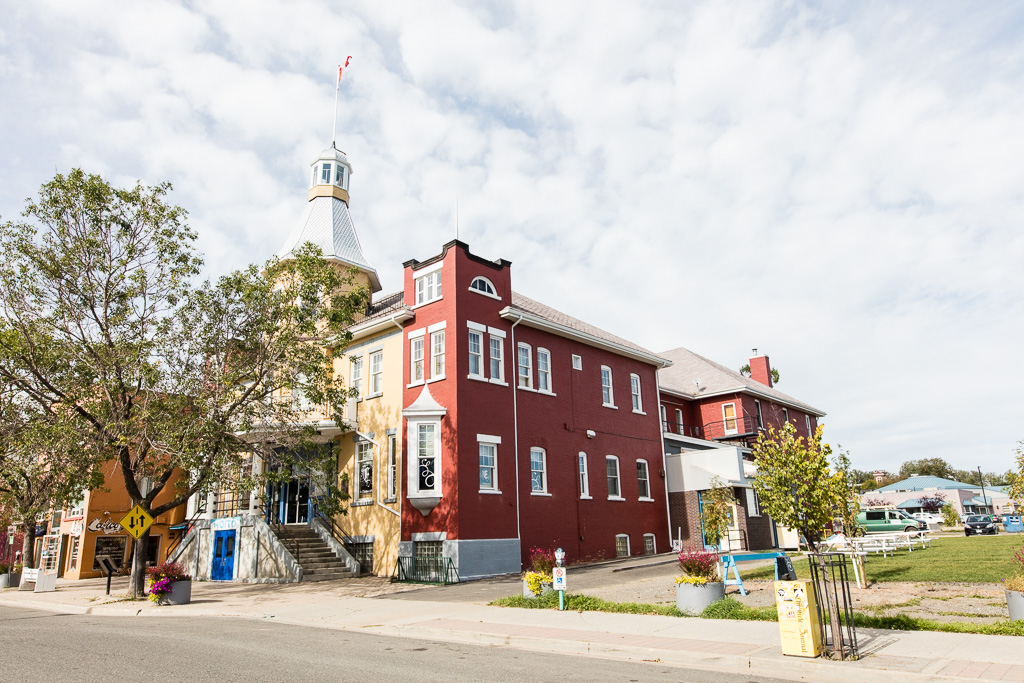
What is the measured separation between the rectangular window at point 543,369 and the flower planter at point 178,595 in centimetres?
1350

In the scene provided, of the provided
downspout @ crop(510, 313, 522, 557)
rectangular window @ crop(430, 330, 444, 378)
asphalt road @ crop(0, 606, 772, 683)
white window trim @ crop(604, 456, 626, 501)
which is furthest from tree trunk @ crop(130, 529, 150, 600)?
white window trim @ crop(604, 456, 626, 501)

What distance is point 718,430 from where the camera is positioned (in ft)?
127

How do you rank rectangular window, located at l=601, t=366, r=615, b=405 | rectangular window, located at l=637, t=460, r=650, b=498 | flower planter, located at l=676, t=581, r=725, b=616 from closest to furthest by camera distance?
flower planter, located at l=676, t=581, r=725, b=616
rectangular window, located at l=601, t=366, r=615, b=405
rectangular window, located at l=637, t=460, r=650, b=498

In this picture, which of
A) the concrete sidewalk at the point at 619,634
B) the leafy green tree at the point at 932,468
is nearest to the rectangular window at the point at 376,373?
the concrete sidewalk at the point at 619,634

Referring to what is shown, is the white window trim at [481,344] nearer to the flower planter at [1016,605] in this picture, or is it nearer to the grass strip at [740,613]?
the grass strip at [740,613]

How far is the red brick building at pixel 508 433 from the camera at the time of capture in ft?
74.0

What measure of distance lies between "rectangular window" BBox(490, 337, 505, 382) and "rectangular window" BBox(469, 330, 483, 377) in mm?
640

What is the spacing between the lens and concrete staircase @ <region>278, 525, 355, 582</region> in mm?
23109

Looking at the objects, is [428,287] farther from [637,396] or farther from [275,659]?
[275,659]

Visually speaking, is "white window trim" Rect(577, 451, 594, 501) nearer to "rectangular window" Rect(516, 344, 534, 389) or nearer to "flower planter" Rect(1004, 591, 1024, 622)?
"rectangular window" Rect(516, 344, 534, 389)

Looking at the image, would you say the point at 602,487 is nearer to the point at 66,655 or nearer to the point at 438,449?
the point at 438,449

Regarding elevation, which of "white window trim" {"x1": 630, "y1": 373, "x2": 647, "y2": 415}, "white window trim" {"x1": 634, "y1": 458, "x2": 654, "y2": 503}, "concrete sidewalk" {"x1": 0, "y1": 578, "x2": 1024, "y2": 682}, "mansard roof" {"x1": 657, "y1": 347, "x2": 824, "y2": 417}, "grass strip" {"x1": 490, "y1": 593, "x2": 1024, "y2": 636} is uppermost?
"mansard roof" {"x1": 657, "y1": 347, "x2": 824, "y2": 417}

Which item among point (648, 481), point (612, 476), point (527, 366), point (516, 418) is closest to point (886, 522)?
point (648, 481)

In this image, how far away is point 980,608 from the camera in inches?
457
